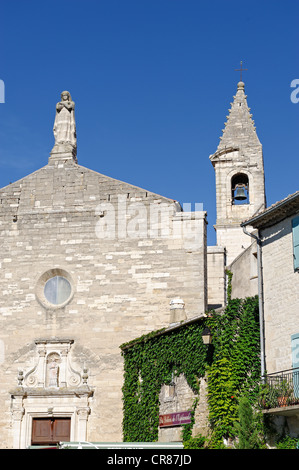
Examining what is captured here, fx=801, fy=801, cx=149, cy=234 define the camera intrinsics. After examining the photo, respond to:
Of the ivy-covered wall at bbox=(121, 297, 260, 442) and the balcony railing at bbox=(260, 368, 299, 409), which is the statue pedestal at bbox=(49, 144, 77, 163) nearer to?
the ivy-covered wall at bbox=(121, 297, 260, 442)

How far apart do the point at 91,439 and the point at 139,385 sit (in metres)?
1.79

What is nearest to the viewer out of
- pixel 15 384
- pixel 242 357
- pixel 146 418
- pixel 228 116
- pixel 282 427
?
pixel 282 427

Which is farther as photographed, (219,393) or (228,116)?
(228,116)

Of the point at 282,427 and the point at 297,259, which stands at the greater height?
the point at 297,259

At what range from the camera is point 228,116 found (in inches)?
1444

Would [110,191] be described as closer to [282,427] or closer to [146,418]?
[146,418]

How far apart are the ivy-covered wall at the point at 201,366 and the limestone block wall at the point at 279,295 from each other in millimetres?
478

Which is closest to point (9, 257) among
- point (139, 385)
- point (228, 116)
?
point (139, 385)

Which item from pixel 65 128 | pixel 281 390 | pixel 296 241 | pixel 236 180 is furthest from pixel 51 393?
pixel 236 180

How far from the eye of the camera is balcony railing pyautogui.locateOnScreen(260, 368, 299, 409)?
1525 cm

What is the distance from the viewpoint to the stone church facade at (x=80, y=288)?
66.5 ft

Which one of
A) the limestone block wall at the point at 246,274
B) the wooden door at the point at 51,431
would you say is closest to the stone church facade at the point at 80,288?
the wooden door at the point at 51,431

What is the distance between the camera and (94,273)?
21266mm

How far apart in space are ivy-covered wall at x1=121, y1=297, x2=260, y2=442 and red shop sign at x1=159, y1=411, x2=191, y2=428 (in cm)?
21
